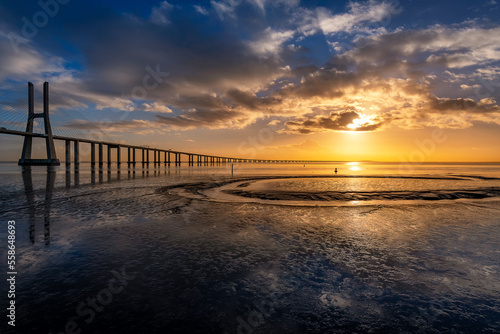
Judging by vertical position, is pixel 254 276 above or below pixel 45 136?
below

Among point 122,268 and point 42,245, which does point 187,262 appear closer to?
point 122,268

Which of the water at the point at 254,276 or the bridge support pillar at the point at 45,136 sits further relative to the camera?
the bridge support pillar at the point at 45,136

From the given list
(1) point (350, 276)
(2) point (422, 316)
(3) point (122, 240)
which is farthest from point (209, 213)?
(2) point (422, 316)

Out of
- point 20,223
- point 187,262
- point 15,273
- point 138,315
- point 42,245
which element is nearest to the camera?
point 138,315

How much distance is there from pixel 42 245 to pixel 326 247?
8.95 metres

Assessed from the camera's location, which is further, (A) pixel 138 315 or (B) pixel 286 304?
(B) pixel 286 304

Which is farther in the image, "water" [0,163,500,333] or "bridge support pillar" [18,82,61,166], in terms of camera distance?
"bridge support pillar" [18,82,61,166]

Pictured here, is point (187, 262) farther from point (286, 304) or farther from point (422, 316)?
point (422, 316)

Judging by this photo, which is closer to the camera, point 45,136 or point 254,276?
point 254,276

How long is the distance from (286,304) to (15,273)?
20.8 ft

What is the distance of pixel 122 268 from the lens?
6504mm

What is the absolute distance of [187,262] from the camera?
6.94 meters

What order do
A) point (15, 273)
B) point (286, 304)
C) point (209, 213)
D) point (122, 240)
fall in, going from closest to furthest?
point (286, 304)
point (15, 273)
point (122, 240)
point (209, 213)

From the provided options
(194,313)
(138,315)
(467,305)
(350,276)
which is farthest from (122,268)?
(467,305)
